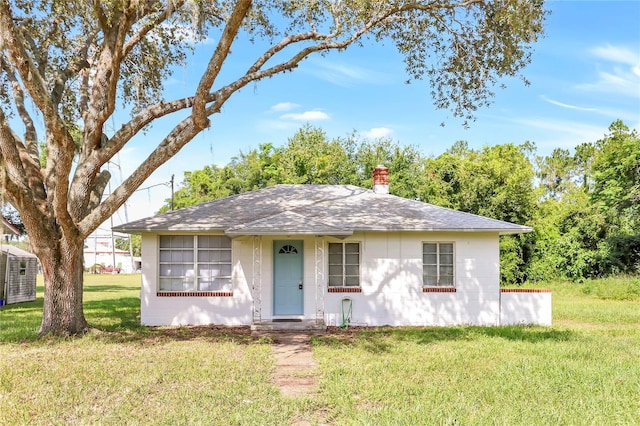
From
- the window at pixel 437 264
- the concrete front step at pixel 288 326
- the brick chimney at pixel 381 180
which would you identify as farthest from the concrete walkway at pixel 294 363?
the brick chimney at pixel 381 180

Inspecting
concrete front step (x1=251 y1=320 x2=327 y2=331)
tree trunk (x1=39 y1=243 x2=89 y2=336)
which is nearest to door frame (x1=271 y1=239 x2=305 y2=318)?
concrete front step (x1=251 y1=320 x2=327 y2=331)

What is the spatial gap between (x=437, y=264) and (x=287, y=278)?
415 centimetres

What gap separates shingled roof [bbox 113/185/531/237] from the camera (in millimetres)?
13164

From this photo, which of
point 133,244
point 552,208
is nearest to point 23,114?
point 552,208

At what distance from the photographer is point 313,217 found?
1421 centimetres

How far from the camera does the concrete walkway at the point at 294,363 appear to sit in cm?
760

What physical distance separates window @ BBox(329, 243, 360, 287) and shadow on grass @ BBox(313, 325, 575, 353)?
140 centimetres

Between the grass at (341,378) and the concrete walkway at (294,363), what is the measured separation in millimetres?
204

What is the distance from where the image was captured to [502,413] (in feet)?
20.6

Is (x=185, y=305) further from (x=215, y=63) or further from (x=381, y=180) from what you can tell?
(x=381, y=180)

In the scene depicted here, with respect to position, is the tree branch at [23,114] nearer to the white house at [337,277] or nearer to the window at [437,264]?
the white house at [337,277]

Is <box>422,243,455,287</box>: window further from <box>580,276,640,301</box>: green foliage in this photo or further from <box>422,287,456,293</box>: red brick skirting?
<box>580,276,640,301</box>: green foliage

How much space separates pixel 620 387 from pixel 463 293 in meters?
6.92

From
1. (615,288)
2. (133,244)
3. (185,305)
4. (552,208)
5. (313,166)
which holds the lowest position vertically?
(615,288)
